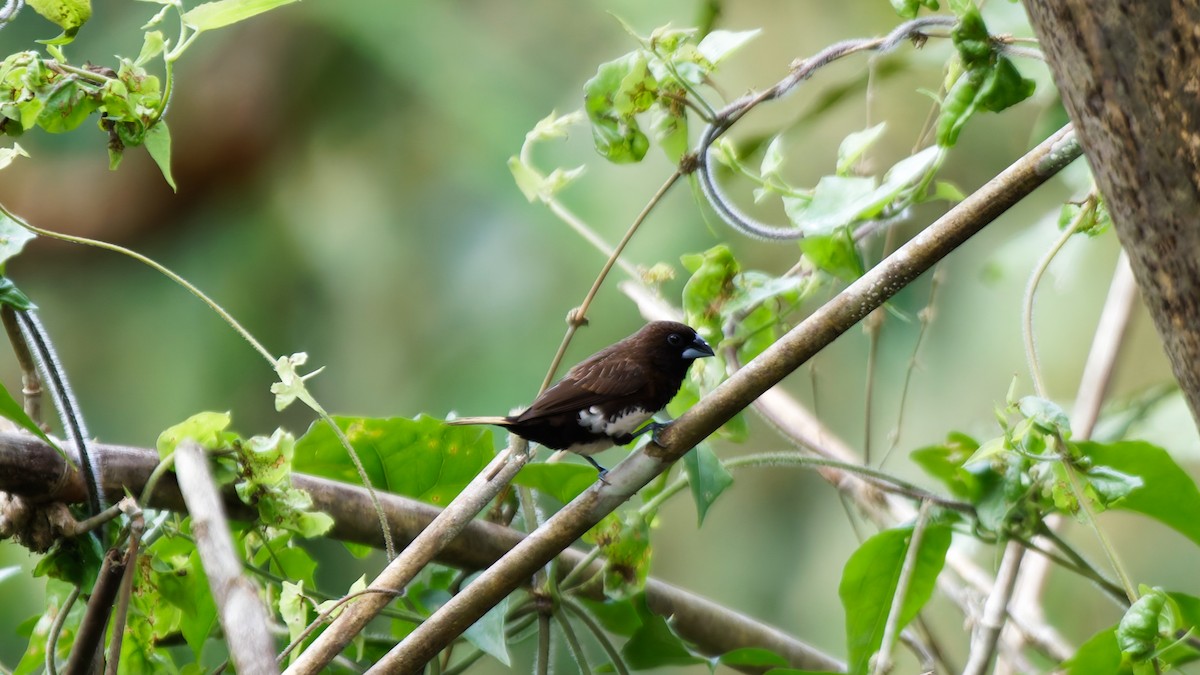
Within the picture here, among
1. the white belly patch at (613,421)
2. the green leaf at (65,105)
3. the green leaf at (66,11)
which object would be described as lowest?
the white belly patch at (613,421)

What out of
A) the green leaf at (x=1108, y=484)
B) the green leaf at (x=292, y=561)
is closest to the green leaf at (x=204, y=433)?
the green leaf at (x=292, y=561)

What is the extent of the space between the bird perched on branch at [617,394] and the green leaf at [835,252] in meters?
0.16

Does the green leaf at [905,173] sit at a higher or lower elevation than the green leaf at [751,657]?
higher

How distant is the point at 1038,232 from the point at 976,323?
3.61 feet

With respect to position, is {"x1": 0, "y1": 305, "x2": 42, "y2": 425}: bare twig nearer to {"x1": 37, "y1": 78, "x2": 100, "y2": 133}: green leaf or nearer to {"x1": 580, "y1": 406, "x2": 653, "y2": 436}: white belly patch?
{"x1": 37, "y1": 78, "x2": 100, "y2": 133}: green leaf

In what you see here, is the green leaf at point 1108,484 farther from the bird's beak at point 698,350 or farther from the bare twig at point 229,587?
the bare twig at point 229,587

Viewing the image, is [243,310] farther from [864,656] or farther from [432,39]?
[864,656]

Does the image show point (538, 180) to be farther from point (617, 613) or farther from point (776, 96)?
point (617, 613)

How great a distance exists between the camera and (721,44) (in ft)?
3.49

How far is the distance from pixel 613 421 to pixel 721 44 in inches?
15.4

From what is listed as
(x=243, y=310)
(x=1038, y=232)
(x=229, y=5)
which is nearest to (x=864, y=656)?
(x=229, y=5)

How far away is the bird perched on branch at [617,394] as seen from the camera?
3.82 ft

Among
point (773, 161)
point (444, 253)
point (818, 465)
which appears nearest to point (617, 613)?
point (818, 465)

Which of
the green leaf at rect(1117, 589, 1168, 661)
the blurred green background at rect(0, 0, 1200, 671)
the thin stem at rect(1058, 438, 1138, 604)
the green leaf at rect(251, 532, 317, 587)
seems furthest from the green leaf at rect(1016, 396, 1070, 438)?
the blurred green background at rect(0, 0, 1200, 671)
